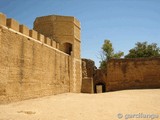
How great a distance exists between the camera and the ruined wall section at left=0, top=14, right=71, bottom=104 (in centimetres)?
816

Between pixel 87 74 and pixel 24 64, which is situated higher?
pixel 24 64

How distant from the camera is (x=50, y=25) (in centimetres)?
1758

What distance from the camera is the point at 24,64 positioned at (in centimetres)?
961

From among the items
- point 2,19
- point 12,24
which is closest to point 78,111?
point 2,19

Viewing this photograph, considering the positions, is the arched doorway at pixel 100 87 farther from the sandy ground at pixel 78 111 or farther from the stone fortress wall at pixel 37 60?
the sandy ground at pixel 78 111

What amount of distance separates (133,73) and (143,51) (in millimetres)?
20427

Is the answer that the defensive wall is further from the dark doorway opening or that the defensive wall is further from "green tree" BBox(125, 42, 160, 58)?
"green tree" BBox(125, 42, 160, 58)

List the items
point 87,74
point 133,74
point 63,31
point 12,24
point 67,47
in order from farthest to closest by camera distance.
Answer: point 87,74
point 133,74
point 67,47
point 63,31
point 12,24

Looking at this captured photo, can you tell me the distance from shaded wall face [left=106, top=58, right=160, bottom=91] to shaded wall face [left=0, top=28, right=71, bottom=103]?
22.3 feet

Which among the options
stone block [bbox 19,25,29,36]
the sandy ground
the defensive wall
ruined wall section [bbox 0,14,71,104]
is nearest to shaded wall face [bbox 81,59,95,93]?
the defensive wall

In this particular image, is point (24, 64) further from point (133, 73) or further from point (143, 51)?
point (143, 51)

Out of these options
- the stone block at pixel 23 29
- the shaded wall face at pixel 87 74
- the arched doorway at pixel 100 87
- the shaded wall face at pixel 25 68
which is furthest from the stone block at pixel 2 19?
the arched doorway at pixel 100 87

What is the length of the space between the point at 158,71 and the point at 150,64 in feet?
3.26

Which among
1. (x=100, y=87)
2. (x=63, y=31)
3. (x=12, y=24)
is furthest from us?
(x=100, y=87)
